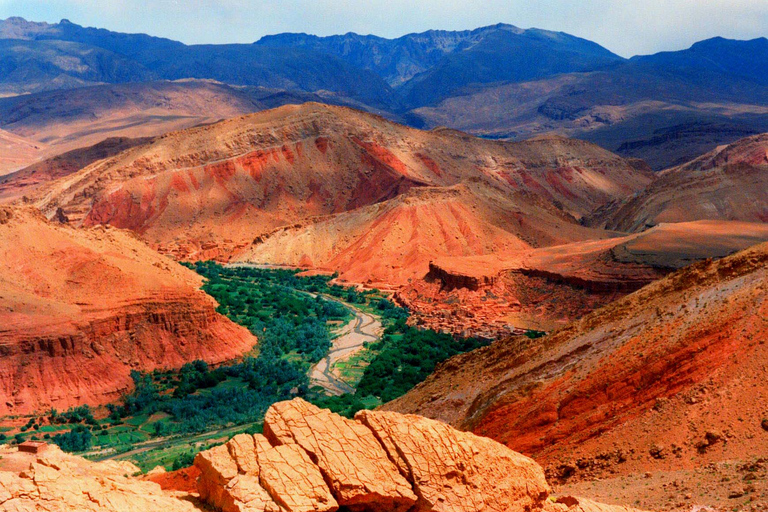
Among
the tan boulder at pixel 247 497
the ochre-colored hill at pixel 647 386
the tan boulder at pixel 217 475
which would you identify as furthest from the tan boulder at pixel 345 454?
the ochre-colored hill at pixel 647 386

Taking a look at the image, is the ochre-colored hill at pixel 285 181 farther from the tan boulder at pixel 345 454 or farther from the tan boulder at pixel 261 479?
the tan boulder at pixel 261 479

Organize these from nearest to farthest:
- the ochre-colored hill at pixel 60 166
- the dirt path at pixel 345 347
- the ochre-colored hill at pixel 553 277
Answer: the dirt path at pixel 345 347, the ochre-colored hill at pixel 553 277, the ochre-colored hill at pixel 60 166

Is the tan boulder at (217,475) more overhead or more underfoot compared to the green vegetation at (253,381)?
more overhead

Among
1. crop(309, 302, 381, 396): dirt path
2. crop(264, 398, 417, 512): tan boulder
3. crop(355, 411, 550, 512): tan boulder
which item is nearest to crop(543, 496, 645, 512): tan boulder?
crop(355, 411, 550, 512): tan boulder

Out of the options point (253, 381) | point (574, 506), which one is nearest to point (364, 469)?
point (574, 506)

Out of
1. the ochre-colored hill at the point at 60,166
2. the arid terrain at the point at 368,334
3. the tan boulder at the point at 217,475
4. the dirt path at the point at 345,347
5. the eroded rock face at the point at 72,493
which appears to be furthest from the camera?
the ochre-colored hill at the point at 60,166

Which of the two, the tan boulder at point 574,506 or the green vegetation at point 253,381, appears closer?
the tan boulder at point 574,506

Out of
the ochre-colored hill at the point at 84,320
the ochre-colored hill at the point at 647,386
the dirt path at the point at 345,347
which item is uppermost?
the ochre-colored hill at the point at 647,386
